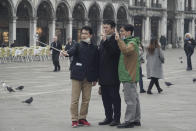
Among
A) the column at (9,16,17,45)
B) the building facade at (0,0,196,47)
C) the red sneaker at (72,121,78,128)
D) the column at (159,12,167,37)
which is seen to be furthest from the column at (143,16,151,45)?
the red sneaker at (72,121,78,128)

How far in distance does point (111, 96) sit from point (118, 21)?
47.1 metres

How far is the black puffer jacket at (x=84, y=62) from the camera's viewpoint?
9.10 m

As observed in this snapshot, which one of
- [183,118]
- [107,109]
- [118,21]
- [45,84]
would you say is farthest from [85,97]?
[118,21]

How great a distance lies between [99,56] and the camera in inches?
366

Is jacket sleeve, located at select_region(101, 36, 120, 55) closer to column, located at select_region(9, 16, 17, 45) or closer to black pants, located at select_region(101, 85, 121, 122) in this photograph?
black pants, located at select_region(101, 85, 121, 122)

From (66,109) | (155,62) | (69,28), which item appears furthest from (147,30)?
(66,109)

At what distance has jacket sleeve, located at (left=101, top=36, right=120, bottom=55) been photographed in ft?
29.5

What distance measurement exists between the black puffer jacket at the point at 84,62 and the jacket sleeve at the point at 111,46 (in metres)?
0.31

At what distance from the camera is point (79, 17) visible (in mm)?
49938

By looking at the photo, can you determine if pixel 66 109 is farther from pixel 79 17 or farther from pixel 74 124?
pixel 79 17

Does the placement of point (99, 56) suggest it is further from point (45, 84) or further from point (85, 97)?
point (45, 84)

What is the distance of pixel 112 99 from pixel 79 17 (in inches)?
1620

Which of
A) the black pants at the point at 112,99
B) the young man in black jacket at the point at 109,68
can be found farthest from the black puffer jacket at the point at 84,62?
the black pants at the point at 112,99

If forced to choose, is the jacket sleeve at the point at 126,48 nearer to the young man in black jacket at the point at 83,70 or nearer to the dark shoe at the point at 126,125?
the young man in black jacket at the point at 83,70
